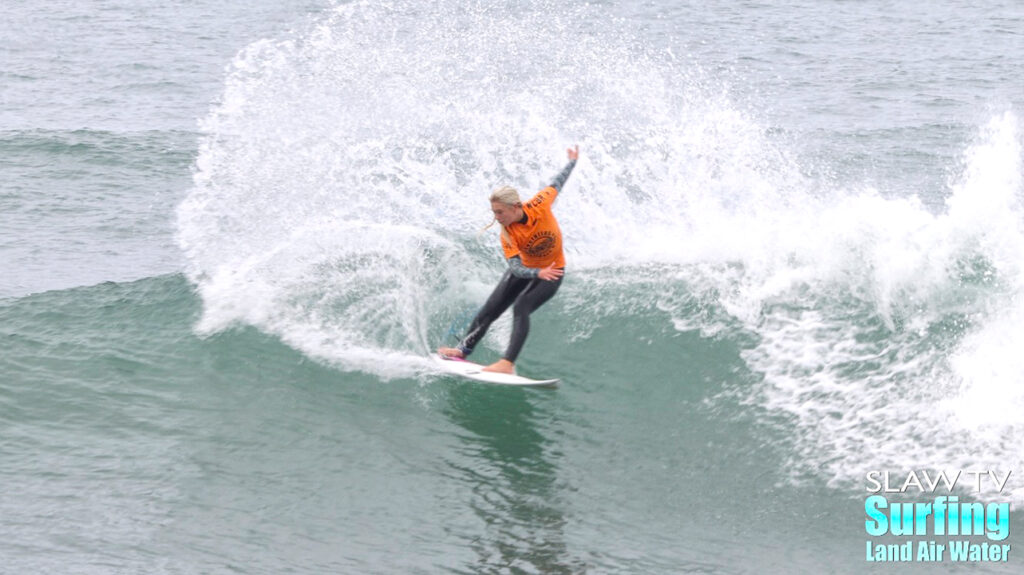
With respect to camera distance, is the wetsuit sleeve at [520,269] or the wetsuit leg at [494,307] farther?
the wetsuit leg at [494,307]

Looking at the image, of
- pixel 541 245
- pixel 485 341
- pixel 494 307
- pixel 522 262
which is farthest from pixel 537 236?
Answer: pixel 485 341

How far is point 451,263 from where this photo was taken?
12.0 metres

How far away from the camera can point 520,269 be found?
959cm

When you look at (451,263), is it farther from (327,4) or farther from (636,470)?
(327,4)

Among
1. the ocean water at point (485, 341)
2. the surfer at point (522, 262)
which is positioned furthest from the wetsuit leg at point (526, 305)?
the ocean water at point (485, 341)

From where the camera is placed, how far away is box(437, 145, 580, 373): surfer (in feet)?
30.7

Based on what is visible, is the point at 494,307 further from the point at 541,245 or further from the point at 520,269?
the point at 541,245

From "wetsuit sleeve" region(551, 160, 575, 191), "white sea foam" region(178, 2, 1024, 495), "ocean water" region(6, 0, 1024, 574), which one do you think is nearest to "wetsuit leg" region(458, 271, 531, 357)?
"ocean water" region(6, 0, 1024, 574)

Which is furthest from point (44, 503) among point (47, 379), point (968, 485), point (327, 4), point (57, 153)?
point (327, 4)

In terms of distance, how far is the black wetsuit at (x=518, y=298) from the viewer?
31.9 feet

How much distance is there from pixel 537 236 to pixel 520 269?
0.31 meters

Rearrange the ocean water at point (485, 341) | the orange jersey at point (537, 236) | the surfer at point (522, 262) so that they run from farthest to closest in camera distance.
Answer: the orange jersey at point (537, 236)
the surfer at point (522, 262)
the ocean water at point (485, 341)

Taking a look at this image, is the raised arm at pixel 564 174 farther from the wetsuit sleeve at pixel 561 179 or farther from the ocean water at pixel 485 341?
the ocean water at pixel 485 341

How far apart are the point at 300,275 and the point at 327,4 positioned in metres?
16.1
